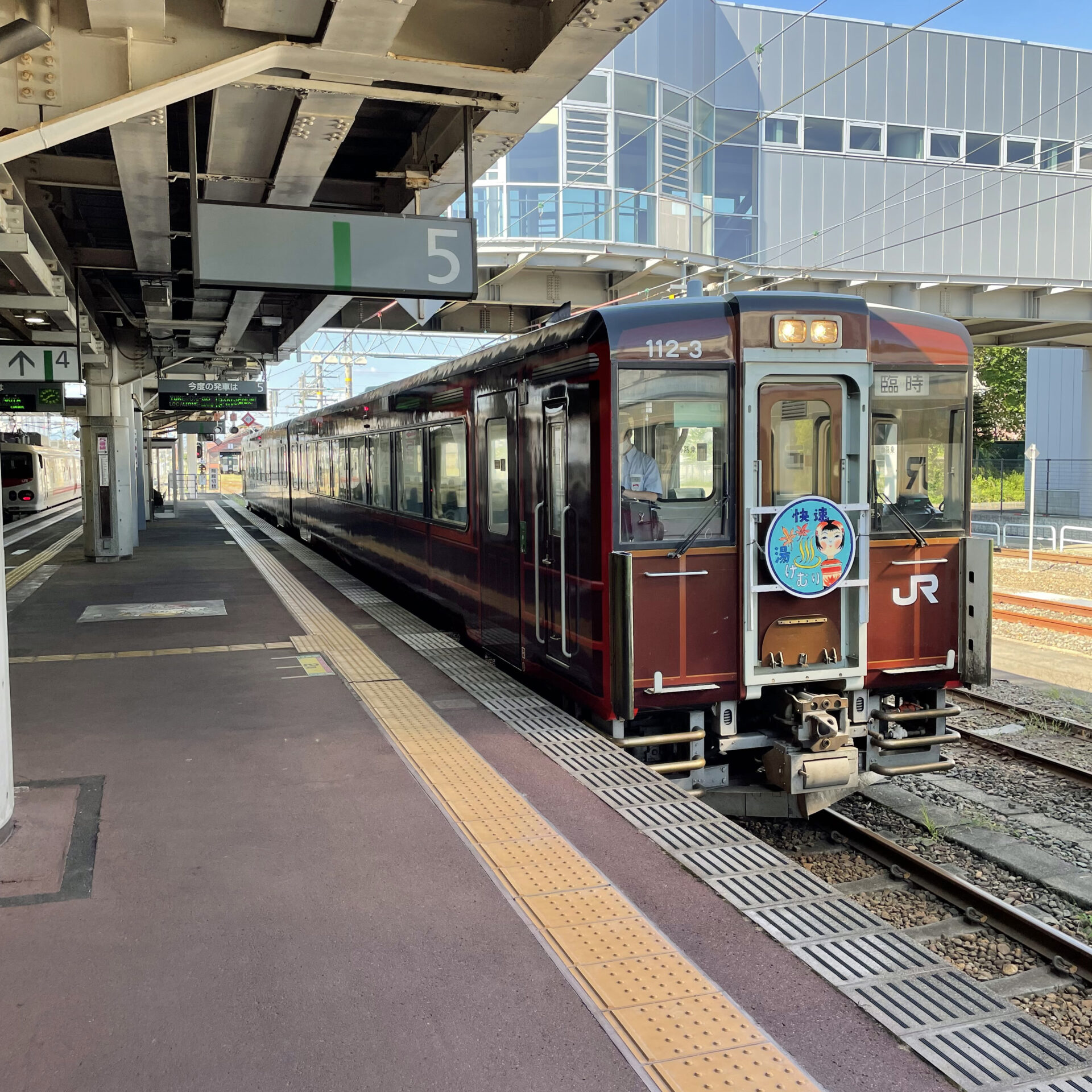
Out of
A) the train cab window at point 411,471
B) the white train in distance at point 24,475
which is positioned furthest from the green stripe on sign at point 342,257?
the white train in distance at point 24,475

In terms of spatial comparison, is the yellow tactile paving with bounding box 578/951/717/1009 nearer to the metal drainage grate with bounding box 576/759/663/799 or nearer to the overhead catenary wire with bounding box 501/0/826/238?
the metal drainage grate with bounding box 576/759/663/799

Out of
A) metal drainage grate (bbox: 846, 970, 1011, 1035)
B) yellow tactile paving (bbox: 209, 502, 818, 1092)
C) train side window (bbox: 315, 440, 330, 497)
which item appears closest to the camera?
yellow tactile paving (bbox: 209, 502, 818, 1092)

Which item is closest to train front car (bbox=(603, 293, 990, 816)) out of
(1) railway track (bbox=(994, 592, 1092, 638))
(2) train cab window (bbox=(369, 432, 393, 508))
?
(2) train cab window (bbox=(369, 432, 393, 508))

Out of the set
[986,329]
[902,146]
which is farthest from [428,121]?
[902,146]

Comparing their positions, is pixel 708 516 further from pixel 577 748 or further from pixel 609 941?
pixel 609 941

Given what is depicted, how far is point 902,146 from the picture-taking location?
2988 cm

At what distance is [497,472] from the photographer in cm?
795

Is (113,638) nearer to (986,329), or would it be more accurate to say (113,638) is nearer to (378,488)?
(378,488)

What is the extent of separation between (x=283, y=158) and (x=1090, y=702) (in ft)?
27.3

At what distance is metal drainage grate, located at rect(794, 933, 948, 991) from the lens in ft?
11.4

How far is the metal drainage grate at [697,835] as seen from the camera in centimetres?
454

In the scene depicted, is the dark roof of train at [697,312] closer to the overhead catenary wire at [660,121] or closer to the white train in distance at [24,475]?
the overhead catenary wire at [660,121]

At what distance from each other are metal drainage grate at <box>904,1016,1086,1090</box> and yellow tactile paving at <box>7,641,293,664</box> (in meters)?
7.17

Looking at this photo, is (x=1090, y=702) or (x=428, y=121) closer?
(x=428, y=121)
